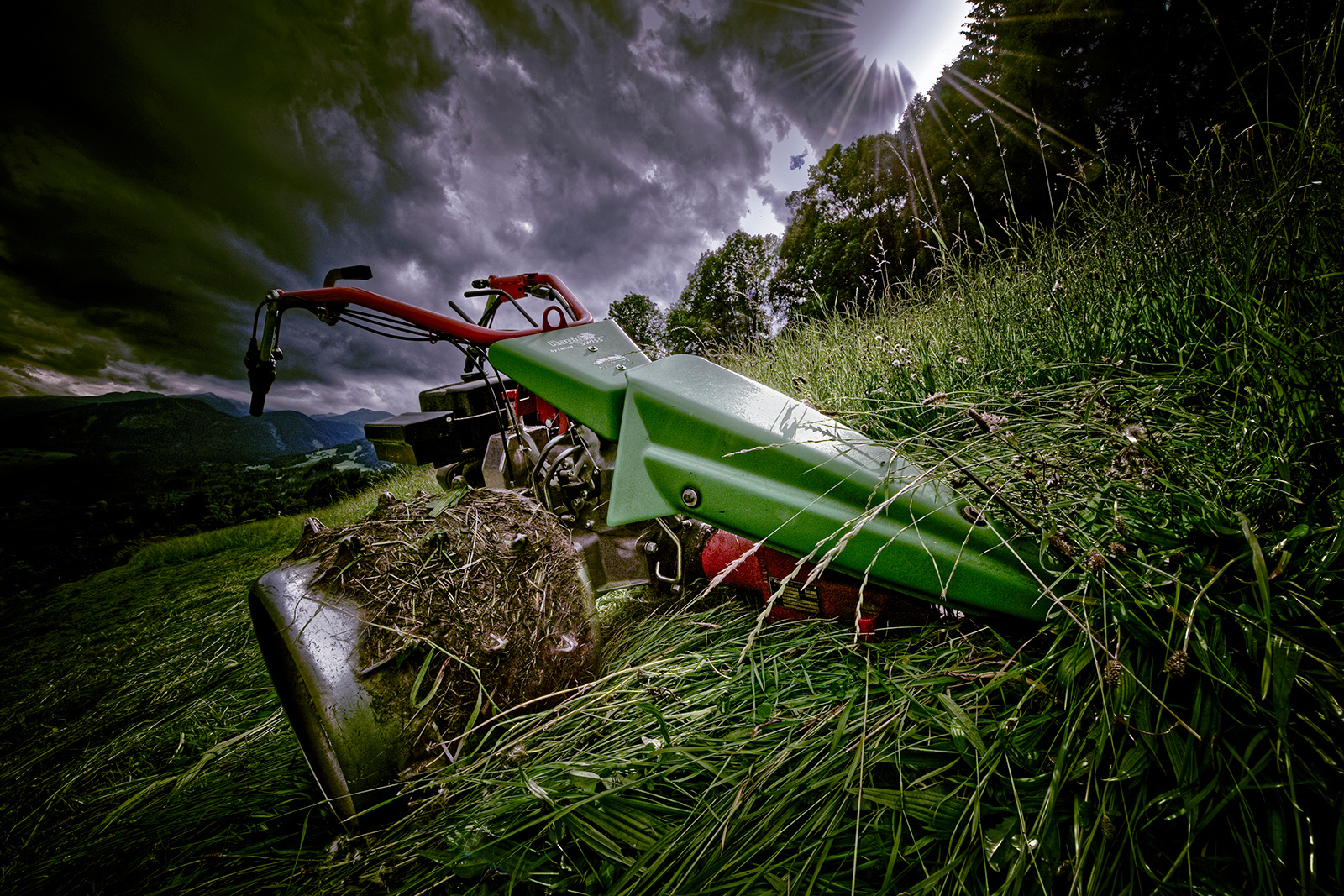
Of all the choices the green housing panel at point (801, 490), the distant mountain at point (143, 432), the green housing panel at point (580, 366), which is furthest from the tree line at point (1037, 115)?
the distant mountain at point (143, 432)

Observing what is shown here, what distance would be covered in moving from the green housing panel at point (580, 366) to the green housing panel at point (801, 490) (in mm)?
147

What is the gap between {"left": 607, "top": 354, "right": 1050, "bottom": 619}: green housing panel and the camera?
0.93 m

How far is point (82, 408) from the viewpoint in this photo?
470 inches

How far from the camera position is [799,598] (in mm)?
1375

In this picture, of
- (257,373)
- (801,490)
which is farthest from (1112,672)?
(257,373)

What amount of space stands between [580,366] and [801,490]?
2.97 feet

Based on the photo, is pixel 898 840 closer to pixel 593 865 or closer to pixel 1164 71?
pixel 593 865

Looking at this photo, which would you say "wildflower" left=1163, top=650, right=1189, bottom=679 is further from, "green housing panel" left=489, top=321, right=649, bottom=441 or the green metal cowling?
"green housing panel" left=489, top=321, right=649, bottom=441

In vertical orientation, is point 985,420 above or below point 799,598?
above

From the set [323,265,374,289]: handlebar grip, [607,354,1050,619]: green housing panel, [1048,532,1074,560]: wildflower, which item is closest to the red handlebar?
[323,265,374,289]: handlebar grip

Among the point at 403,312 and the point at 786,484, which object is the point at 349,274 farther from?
the point at 786,484

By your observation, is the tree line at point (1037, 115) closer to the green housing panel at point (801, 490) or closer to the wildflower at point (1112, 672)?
the green housing panel at point (801, 490)

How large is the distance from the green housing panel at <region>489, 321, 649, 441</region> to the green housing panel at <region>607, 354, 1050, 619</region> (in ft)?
0.48

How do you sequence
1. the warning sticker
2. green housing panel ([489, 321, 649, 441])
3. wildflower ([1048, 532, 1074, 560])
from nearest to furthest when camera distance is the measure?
wildflower ([1048, 532, 1074, 560]), the warning sticker, green housing panel ([489, 321, 649, 441])
